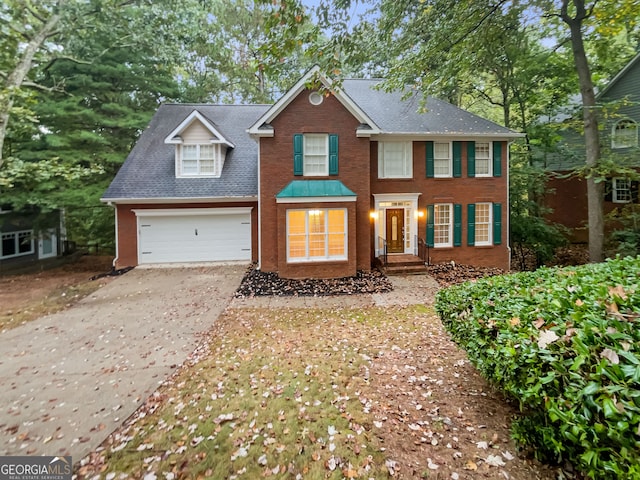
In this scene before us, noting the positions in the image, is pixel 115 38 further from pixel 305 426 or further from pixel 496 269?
pixel 496 269

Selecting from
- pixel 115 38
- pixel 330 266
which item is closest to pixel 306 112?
pixel 330 266

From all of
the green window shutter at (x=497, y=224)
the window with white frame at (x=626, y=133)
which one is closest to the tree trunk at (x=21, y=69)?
the green window shutter at (x=497, y=224)

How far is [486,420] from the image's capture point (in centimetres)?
344

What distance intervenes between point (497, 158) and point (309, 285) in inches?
413

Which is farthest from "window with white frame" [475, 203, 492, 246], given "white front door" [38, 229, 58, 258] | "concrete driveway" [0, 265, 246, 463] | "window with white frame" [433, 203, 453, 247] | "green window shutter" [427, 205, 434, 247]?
"white front door" [38, 229, 58, 258]

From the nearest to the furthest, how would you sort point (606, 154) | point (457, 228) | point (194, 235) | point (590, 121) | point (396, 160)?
point (590, 121), point (606, 154), point (396, 160), point (457, 228), point (194, 235)

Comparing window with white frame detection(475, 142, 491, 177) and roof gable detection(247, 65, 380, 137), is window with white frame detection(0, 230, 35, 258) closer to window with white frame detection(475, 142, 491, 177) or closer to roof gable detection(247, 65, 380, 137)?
roof gable detection(247, 65, 380, 137)

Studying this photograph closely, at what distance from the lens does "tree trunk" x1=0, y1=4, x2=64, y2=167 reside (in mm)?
11000

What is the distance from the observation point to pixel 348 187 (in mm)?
11703

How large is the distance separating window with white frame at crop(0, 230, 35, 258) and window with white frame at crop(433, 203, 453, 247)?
2151 centimetres

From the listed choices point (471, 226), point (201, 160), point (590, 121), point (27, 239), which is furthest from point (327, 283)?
point (27, 239)

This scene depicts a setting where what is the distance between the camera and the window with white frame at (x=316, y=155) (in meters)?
11.6

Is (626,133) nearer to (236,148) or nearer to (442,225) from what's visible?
(442,225)

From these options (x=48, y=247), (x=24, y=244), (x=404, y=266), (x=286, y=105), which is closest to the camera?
(x=286, y=105)
